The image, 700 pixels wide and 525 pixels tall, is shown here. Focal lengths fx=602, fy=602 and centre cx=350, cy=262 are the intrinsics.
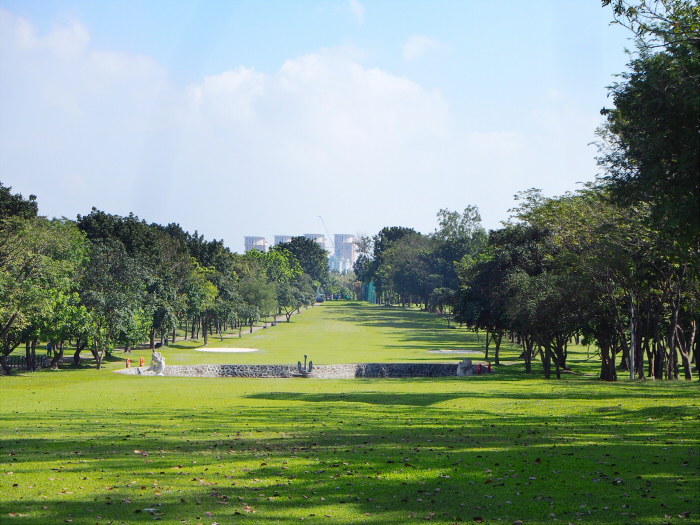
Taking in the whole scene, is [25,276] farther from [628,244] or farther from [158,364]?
[628,244]

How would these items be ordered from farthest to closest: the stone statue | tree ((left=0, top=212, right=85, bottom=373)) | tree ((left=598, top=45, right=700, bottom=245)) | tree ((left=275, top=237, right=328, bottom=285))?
1. tree ((left=275, top=237, right=328, bottom=285))
2. the stone statue
3. tree ((left=0, top=212, right=85, bottom=373))
4. tree ((left=598, top=45, right=700, bottom=245))

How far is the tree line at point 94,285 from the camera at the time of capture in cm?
3447

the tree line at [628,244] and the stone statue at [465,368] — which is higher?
the tree line at [628,244]

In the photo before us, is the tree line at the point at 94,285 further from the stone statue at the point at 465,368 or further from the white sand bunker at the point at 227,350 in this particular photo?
the stone statue at the point at 465,368

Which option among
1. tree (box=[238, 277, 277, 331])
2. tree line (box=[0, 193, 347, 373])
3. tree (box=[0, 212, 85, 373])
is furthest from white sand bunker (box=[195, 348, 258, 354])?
tree (box=[238, 277, 277, 331])

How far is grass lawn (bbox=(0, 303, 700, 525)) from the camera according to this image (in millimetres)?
8000

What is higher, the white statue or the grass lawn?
the grass lawn

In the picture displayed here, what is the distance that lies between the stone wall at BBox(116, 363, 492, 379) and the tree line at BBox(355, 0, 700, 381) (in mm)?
4612

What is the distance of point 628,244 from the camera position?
2455 cm

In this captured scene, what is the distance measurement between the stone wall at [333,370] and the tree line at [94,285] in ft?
19.6

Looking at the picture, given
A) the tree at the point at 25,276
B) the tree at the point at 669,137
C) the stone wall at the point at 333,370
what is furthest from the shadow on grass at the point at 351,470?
the stone wall at the point at 333,370

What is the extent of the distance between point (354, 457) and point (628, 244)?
17915mm

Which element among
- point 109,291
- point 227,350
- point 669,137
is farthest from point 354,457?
point 227,350

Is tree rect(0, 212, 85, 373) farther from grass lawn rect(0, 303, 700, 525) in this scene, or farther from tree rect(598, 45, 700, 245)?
tree rect(598, 45, 700, 245)
